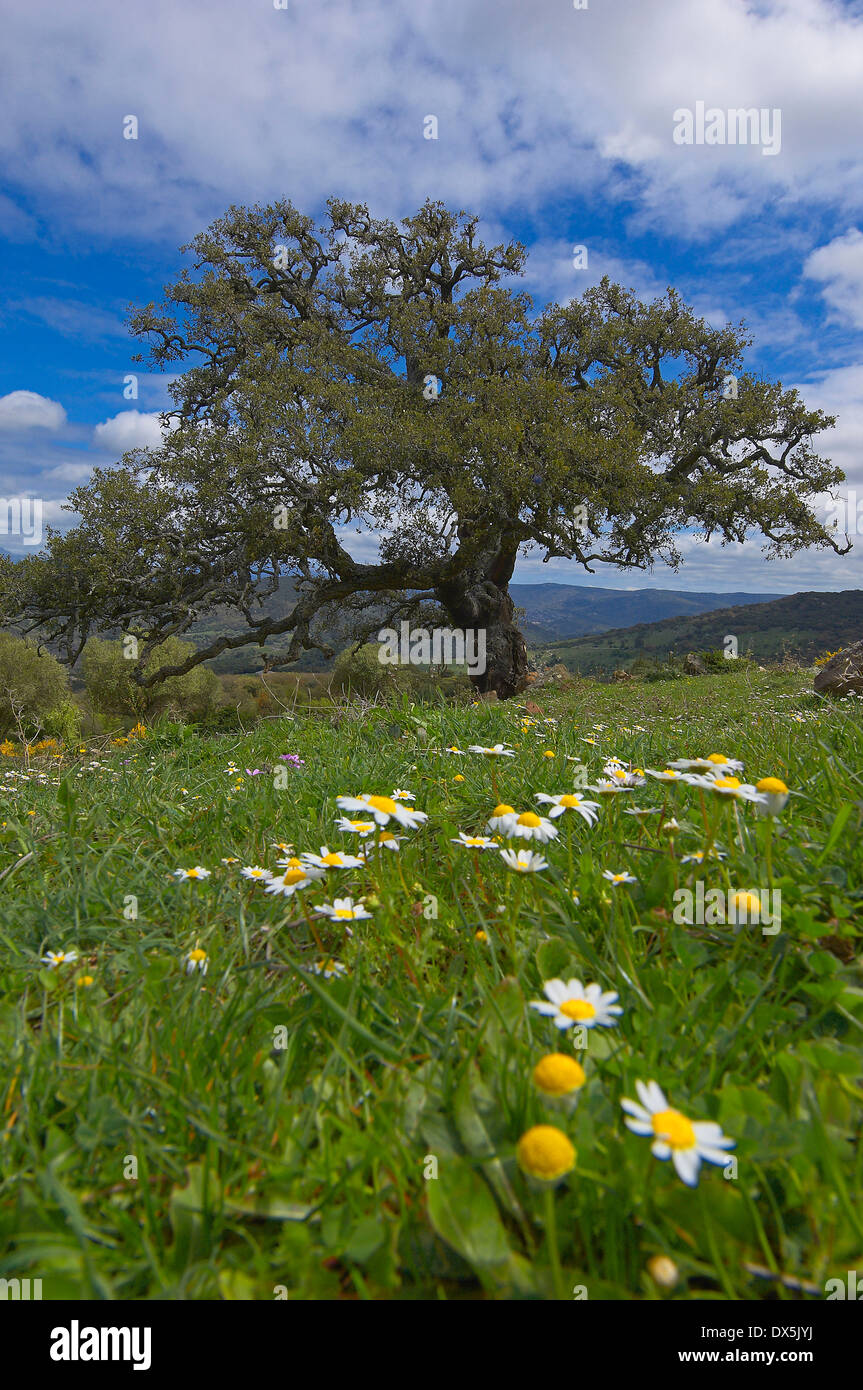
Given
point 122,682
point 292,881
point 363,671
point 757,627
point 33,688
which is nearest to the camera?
point 292,881

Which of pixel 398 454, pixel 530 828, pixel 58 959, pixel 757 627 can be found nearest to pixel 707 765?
pixel 530 828

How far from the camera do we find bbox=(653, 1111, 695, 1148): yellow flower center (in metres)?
0.85

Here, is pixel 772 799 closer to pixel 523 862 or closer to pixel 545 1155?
pixel 523 862

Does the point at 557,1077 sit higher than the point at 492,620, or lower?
lower

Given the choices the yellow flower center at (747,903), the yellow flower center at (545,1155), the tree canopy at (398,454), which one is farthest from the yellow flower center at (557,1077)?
the tree canopy at (398,454)

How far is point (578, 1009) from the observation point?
111 cm

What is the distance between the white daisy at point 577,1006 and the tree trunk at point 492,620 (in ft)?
59.2

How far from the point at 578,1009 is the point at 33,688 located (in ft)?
134

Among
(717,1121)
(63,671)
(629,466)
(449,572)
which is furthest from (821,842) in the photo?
(63,671)

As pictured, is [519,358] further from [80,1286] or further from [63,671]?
[63,671]

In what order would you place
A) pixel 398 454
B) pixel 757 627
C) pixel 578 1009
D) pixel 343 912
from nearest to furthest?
pixel 578 1009
pixel 343 912
pixel 398 454
pixel 757 627
